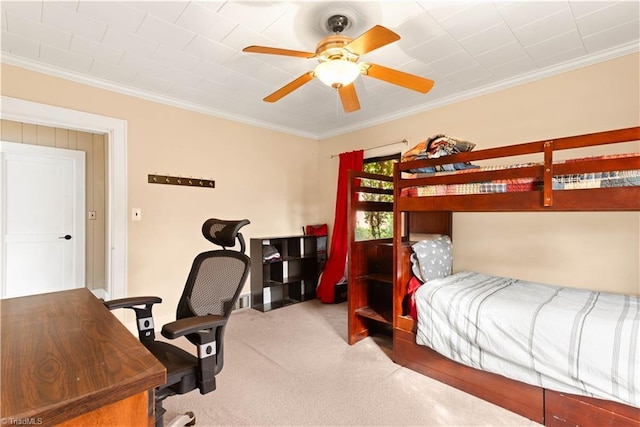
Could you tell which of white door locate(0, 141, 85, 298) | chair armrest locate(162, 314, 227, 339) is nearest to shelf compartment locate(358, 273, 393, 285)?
chair armrest locate(162, 314, 227, 339)

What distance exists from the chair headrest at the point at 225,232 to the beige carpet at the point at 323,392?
39.9 inches

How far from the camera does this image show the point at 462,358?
193 centimetres

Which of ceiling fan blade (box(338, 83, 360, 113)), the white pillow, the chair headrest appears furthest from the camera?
the white pillow

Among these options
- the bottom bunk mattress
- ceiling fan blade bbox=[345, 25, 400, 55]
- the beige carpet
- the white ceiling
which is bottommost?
the beige carpet

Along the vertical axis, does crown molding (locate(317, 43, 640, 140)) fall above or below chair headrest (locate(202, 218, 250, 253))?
above

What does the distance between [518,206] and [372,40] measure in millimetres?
1309

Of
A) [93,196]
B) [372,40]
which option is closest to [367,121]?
[372,40]

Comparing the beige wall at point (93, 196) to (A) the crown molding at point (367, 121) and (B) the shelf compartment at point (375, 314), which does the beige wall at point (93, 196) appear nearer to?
(A) the crown molding at point (367, 121)

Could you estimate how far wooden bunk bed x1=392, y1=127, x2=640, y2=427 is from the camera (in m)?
1.49

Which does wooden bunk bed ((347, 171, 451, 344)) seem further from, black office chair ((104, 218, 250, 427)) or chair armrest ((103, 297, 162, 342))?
chair armrest ((103, 297, 162, 342))

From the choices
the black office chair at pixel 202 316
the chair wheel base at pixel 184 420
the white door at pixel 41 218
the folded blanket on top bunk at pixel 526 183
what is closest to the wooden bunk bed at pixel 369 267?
the folded blanket on top bunk at pixel 526 183

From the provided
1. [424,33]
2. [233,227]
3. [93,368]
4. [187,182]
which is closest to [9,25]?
[187,182]

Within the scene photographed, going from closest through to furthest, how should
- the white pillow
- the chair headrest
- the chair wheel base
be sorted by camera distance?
the chair wheel base → the chair headrest → the white pillow

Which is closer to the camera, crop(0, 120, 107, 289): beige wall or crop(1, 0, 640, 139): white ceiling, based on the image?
crop(1, 0, 640, 139): white ceiling
